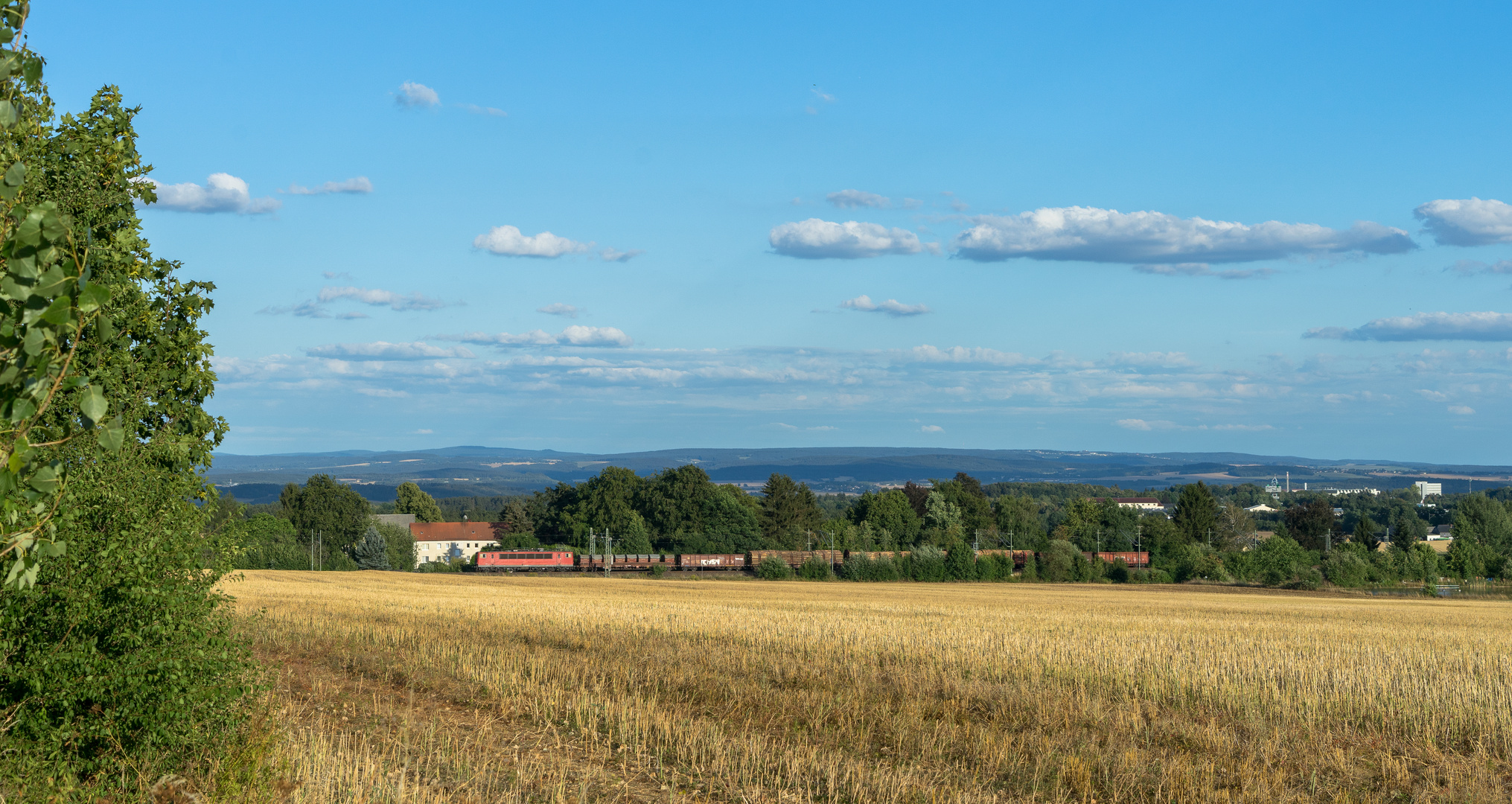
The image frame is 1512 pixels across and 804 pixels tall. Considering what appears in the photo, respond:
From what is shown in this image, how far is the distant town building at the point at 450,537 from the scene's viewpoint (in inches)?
6073

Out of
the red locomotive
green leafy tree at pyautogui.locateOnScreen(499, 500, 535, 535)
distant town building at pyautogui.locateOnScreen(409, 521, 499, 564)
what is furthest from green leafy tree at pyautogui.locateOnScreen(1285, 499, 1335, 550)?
distant town building at pyautogui.locateOnScreen(409, 521, 499, 564)

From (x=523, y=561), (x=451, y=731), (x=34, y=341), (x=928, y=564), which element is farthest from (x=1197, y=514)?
(x=34, y=341)

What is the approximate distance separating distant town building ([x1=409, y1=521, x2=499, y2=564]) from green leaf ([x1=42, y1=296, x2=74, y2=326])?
507 feet

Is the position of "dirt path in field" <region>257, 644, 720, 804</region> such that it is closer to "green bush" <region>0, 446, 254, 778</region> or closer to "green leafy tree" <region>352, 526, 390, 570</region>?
"green bush" <region>0, 446, 254, 778</region>

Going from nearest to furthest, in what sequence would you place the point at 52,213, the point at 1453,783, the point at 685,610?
1. the point at 52,213
2. the point at 1453,783
3. the point at 685,610

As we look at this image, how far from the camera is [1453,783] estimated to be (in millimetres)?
11648

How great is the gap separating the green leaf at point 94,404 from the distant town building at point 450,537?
6077 inches

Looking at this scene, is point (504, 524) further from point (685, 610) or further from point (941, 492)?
point (685, 610)

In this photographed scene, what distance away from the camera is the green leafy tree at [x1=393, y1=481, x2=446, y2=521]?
18250 centimetres

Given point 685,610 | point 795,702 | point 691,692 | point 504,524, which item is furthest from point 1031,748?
point 504,524

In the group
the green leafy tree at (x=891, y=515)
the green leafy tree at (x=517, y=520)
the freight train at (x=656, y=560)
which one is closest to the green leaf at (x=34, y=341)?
the freight train at (x=656, y=560)

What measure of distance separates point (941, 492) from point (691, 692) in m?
139

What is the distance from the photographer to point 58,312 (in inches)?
119

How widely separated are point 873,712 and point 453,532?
154 metres
